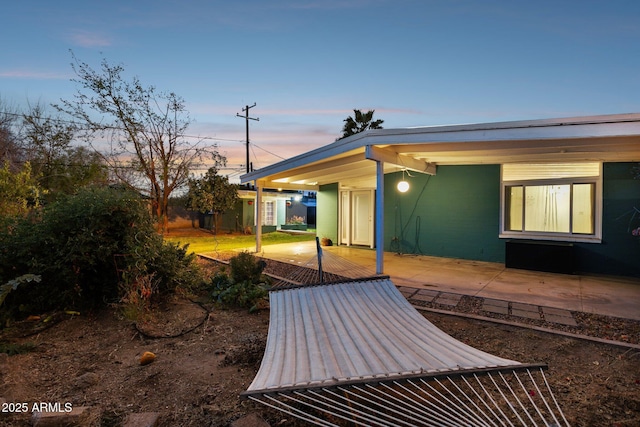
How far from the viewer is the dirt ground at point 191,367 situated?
2119mm

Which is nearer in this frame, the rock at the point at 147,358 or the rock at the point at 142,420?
the rock at the point at 142,420

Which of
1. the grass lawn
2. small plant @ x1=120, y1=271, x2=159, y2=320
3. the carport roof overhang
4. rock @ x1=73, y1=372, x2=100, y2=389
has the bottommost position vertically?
rock @ x1=73, y1=372, x2=100, y2=389

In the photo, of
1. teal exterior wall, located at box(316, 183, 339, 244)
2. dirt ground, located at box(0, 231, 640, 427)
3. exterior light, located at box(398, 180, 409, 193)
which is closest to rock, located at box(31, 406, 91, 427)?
dirt ground, located at box(0, 231, 640, 427)

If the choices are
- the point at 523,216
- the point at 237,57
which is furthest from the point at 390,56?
the point at 523,216

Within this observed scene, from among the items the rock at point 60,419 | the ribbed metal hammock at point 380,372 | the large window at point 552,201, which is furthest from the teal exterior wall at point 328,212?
the rock at point 60,419

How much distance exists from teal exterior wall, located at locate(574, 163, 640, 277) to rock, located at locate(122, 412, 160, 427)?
24.2 feet

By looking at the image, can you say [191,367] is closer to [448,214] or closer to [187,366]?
[187,366]

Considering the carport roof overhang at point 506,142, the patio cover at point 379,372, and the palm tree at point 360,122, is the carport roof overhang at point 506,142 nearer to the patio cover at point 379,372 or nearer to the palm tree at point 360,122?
the patio cover at point 379,372

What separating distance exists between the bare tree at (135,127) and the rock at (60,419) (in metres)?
10.9

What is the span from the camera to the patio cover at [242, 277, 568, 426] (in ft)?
5.30

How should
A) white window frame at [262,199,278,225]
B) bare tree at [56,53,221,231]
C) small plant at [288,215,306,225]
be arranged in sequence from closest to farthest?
1. bare tree at [56,53,221,231]
2. white window frame at [262,199,278,225]
3. small plant at [288,215,306,225]

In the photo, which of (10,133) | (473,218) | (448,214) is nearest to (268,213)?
(10,133)

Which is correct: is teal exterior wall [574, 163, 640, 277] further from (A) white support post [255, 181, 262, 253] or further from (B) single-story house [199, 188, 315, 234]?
(B) single-story house [199, 188, 315, 234]

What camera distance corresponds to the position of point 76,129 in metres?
11.9
